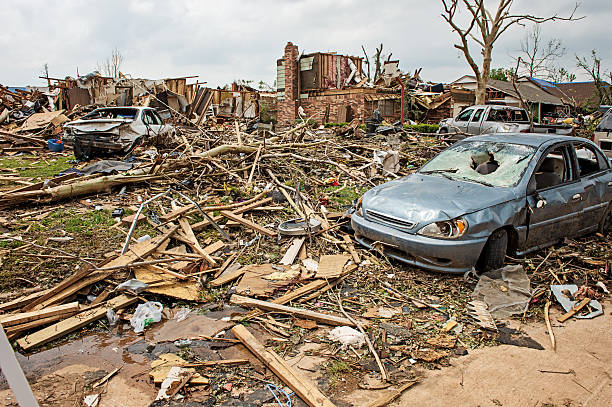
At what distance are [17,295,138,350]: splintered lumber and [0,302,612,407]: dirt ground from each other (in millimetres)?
145

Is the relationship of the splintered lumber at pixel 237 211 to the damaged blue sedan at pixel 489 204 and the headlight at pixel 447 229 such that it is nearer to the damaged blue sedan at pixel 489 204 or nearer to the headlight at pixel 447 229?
the damaged blue sedan at pixel 489 204

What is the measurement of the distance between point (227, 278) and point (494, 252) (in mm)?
3202

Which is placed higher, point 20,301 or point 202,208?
point 202,208

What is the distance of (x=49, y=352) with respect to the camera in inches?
136

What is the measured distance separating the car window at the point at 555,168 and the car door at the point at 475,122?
32.2 feet

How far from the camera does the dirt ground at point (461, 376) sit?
291 centimetres

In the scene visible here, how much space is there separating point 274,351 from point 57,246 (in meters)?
3.85

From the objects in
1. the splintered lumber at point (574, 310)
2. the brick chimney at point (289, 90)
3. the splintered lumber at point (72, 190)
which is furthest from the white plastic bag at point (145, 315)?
the brick chimney at point (289, 90)

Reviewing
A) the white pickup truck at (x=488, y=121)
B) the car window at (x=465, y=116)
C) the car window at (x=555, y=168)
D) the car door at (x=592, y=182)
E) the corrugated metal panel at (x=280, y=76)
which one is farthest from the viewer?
the corrugated metal panel at (x=280, y=76)

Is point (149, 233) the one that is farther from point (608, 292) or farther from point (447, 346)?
point (608, 292)

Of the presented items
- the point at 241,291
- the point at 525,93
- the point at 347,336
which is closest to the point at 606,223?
the point at 347,336

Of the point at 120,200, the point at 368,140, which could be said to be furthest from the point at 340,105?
the point at 120,200

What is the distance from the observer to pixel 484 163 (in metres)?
5.67

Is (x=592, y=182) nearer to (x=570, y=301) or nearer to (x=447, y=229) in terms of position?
(x=570, y=301)
